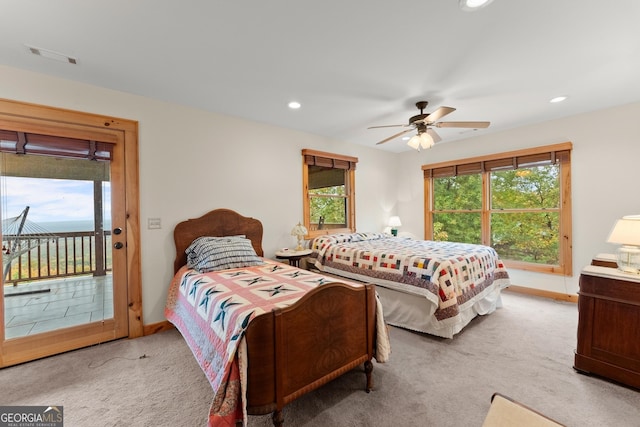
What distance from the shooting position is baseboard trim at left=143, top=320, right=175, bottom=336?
2.87 metres

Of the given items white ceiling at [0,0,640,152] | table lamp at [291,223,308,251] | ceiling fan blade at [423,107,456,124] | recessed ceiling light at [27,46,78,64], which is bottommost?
table lamp at [291,223,308,251]

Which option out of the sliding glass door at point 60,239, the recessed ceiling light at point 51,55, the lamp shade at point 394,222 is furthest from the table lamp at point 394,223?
the recessed ceiling light at point 51,55

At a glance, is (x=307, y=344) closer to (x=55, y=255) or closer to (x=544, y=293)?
(x=55, y=255)

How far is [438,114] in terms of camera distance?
2.71 meters

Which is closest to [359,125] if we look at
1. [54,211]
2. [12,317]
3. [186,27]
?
[186,27]

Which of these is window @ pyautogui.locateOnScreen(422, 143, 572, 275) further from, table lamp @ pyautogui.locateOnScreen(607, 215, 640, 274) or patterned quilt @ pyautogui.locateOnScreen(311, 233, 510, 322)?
table lamp @ pyautogui.locateOnScreen(607, 215, 640, 274)

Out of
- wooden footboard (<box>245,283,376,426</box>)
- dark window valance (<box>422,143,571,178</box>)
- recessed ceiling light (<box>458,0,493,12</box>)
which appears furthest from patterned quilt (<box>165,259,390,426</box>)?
dark window valance (<box>422,143,571,178</box>)

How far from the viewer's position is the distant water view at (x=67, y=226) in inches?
99.8

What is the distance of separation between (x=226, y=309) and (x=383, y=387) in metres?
1.30

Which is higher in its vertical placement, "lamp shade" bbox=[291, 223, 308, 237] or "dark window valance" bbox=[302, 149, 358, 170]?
"dark window valance" bbox=[302, 149, 358, 170]

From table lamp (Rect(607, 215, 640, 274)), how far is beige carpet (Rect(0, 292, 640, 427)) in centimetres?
89

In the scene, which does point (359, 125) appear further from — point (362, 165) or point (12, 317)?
point (12, 317)

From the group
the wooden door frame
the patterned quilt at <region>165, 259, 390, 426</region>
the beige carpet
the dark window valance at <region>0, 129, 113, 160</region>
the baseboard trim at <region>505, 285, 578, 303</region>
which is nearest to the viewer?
the patterned quilt at <region>165, 259, 390, 426</region>

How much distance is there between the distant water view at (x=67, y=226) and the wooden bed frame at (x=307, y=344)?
2.39 m
